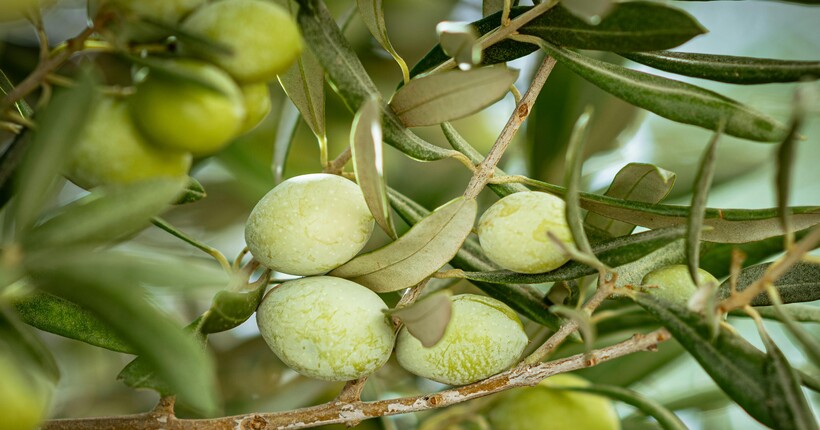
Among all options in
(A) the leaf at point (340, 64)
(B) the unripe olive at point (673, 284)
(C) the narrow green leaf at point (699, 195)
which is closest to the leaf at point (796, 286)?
(B) the unripe olive at point (673, 284)

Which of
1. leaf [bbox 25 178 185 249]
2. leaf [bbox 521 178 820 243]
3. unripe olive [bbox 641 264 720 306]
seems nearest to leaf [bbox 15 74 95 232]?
leaf [bbox 25 178 185 249]

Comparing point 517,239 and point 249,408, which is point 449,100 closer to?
point 517,239

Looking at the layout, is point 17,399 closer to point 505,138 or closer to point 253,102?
point 253,102

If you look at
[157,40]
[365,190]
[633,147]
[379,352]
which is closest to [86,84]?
[157,40]

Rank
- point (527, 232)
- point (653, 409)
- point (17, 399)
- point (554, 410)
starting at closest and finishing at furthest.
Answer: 1. point (17, 399)
2. point (527, 232)
3. point (653, 409)
4. point (554, 410)

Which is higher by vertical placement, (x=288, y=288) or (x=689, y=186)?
(x=689, y=186)

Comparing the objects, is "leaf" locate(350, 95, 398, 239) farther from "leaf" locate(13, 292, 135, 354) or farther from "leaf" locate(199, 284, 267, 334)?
"leaf" locate(13, 292, 135, 354)

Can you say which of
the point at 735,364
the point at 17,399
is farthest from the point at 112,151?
the point at 735,364
